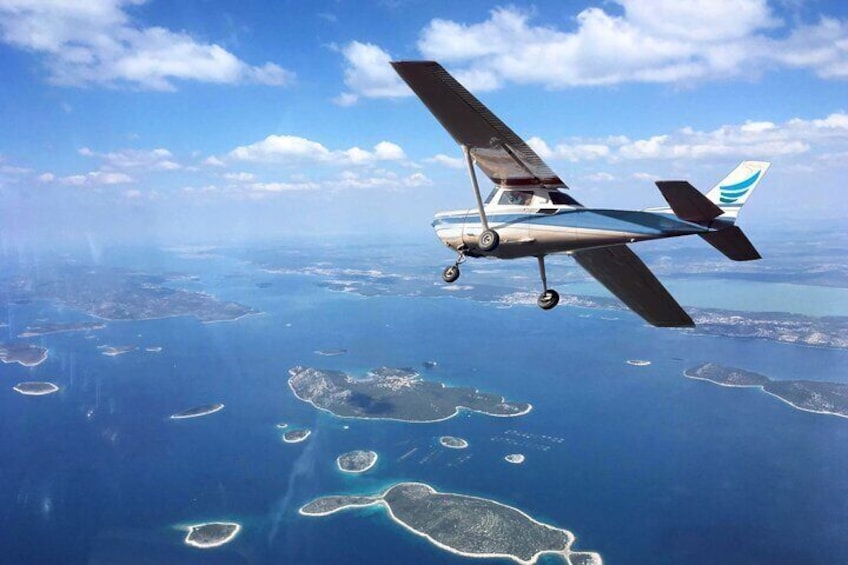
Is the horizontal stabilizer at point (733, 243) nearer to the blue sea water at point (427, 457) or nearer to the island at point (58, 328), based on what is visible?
the blue sea water at point (427, 457)

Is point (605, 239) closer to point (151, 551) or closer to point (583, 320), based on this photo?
point (151, 551)

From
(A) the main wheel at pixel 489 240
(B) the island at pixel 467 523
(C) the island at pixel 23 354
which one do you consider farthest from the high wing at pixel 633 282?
(C) the island at pixel 23 354

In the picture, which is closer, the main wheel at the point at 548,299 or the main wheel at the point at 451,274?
the main wheel at the point at 548,299

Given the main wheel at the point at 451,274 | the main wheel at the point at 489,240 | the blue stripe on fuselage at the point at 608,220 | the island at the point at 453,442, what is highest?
the blue stripe on fuselage at the point at 608,220

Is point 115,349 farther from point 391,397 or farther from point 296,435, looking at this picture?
point 391,397

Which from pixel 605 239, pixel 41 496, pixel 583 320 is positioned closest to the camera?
pixel 605 239

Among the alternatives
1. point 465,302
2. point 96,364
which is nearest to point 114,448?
point 96,364
